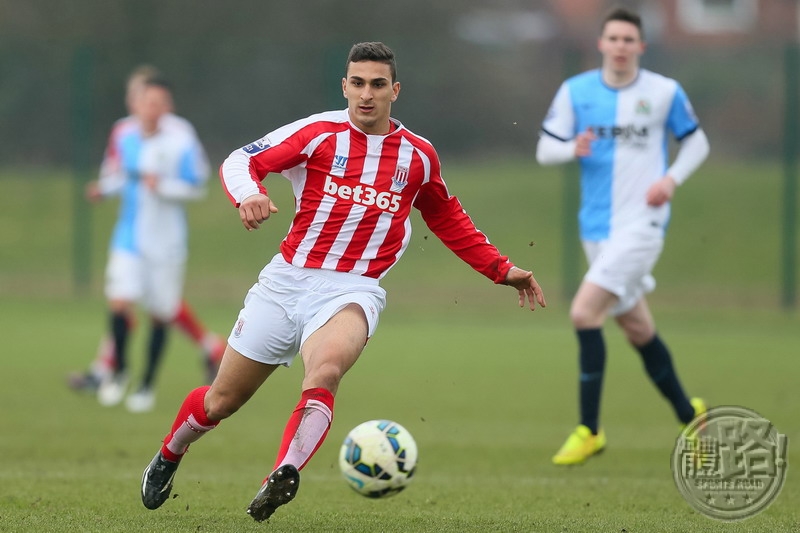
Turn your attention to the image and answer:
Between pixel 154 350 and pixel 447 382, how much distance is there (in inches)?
102

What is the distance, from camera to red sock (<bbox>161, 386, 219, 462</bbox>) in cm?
566

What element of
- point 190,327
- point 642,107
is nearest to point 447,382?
point 190,327

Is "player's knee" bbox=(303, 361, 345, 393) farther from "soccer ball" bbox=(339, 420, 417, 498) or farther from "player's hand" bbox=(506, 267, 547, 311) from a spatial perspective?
"player's hand" bbox=(506, 267, 547, 311)

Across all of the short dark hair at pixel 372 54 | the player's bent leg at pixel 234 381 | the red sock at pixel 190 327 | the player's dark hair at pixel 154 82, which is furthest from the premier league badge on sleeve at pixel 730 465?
the player's dark hair at pixel 154 82

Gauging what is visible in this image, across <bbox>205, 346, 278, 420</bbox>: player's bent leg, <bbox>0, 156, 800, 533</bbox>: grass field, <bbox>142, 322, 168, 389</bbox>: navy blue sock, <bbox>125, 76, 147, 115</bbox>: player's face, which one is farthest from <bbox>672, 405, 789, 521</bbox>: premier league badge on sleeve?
<bbox>125, 76, 147, 115</bbox>: player's face

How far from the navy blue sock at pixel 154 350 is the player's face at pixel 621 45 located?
14.4ft

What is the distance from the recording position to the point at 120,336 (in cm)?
1048

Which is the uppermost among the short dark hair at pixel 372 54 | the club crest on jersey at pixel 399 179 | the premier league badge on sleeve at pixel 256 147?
the short dark hair at pixel 372 54

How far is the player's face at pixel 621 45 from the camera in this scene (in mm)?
7645

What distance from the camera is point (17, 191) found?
65.1 ft

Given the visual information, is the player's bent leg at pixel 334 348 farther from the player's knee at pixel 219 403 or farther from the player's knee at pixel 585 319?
the player's knee at pixel 585 319

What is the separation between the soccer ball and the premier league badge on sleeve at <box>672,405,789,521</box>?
4.64 feet

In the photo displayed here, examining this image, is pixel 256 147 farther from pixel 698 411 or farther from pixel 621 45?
pixel 698 411

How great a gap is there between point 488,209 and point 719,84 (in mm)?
3844
